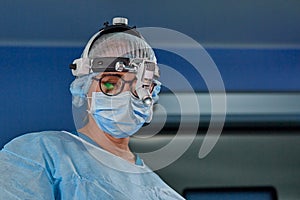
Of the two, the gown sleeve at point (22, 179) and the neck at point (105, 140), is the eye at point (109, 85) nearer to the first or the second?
the neck at point (105, 140)

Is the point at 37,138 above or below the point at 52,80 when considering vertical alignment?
below

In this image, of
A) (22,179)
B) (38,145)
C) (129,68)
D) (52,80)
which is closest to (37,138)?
(38,145)

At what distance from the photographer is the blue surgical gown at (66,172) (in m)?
1.01

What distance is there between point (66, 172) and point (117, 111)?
230mm

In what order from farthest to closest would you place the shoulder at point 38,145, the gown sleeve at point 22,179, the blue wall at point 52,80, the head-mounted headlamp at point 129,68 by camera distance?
the blue wall at point 52,80 < the head-mounted headlamp at point 129,68 < the shoulder at point 38,145 < the gown sleeve at point 22,179

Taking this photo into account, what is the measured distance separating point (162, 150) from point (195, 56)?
42cm

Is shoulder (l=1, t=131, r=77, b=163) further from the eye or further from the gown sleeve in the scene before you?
the eye

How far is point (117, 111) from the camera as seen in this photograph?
124cm

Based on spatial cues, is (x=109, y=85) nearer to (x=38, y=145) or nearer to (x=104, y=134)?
(x=104, y=134)

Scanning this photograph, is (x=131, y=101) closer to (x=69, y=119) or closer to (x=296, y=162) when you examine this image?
(x=69, y=119)

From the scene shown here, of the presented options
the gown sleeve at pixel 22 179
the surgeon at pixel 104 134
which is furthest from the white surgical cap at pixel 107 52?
the gown sleeve at pixel 22 179

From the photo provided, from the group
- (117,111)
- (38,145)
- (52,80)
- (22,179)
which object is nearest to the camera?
(22,179)

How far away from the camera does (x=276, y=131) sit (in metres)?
1.99

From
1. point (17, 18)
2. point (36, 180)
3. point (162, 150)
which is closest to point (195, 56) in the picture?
point (162, 150)
